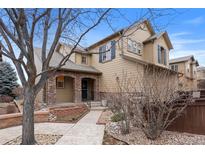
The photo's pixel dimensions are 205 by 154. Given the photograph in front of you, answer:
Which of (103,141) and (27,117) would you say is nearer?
(27,117)

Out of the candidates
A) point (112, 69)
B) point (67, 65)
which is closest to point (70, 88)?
point (67, 65)

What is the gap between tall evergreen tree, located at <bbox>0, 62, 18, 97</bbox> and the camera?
1308cm

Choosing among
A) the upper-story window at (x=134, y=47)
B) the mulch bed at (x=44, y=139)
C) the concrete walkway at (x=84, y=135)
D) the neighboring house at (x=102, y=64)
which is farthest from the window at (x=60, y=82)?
the mulch bed at (x=44, y=139)

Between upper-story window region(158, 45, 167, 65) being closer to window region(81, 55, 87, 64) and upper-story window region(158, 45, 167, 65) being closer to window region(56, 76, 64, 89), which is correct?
window region(81, 55, 87, 64)

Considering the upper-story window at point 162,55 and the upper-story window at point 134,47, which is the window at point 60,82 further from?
the upper-story window at point 162,55

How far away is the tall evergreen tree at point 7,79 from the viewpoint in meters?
13.1

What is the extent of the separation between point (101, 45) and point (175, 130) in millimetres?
9195

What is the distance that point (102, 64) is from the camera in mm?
13602

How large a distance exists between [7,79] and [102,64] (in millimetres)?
7415

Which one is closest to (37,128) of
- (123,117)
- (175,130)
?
(123,117)

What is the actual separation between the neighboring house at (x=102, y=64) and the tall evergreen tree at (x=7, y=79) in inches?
122

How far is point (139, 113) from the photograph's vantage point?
15.3ft

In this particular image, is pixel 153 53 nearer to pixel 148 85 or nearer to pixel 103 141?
pixel 148 85
